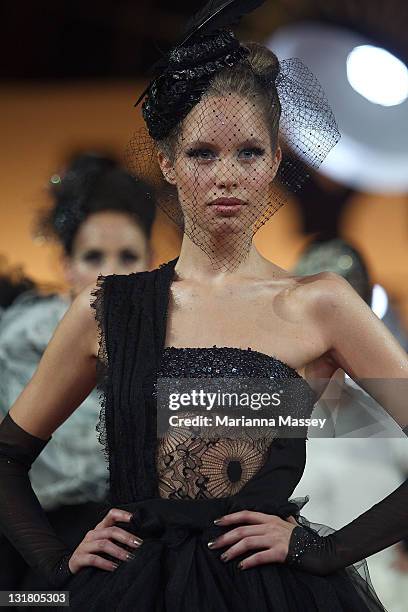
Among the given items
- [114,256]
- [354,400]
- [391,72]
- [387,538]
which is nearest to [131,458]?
[387,538]

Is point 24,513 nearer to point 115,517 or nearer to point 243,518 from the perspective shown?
point 115,517

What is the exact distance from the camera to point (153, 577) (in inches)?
59.2

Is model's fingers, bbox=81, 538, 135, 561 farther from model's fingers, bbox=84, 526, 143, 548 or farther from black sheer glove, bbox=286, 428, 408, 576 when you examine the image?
black sheer glove, bbox=286, 428, 408, 576

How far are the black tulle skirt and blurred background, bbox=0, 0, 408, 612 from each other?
2.87 feet

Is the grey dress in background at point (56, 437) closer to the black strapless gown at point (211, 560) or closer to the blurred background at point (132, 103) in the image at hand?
the blurred background at point (132, 103)

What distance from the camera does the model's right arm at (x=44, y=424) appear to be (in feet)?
5.45

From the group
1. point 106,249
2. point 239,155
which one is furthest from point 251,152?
point 106,249

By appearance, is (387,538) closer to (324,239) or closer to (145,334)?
(145,334)

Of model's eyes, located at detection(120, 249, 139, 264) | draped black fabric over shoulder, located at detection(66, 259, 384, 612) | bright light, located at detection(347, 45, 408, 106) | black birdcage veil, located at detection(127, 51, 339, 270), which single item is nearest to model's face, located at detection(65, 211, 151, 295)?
model's eyes, located at detection(120, 249, 139, 264)

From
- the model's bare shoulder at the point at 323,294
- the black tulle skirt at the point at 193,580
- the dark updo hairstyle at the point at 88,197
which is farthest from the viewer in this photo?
the dark updo hairstyle at the point at 88,197

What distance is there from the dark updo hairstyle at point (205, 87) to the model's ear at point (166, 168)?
0.04 ft

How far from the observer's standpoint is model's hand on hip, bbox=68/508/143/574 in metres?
1.55

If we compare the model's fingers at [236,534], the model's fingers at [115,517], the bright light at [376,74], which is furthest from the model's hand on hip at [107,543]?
the bright light at [376,74]

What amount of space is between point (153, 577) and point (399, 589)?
1.07 m
